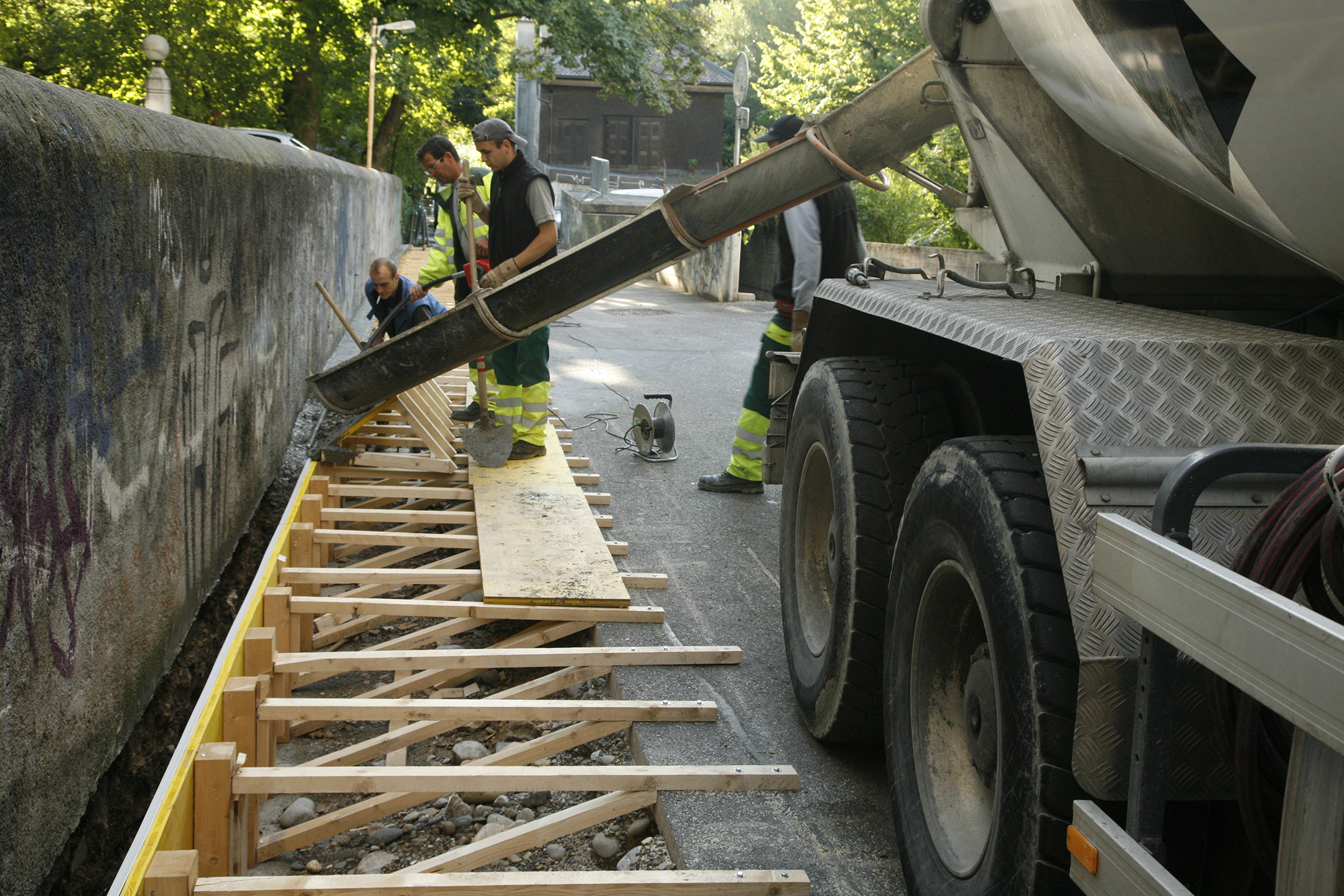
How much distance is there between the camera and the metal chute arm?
3.98m

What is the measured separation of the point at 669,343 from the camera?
13266mm

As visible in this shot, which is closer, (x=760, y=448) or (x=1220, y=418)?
(x=1220, y=418)

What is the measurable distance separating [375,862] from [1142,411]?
2312 mm

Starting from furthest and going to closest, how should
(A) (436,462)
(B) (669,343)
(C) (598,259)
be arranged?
(B) (669,343)
(A) (436,462)
(C) (598,259)

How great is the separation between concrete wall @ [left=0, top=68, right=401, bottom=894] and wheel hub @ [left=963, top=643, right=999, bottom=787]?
2.05 m

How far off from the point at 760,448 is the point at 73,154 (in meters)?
4.10

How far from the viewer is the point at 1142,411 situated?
1.91 meters

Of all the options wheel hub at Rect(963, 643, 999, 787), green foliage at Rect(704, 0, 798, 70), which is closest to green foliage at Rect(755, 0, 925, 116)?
wheel hub at Rect(963, 643, 999, 787)

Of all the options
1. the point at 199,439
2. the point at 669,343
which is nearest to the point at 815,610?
the point at 199,439

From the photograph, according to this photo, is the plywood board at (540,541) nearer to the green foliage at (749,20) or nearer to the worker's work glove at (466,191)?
the worker's work glove at (466,191)

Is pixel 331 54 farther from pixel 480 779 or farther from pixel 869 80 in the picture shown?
pixel 480 779

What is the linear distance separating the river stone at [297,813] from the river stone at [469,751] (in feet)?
1.60

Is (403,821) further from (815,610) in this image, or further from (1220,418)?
(1220,418)

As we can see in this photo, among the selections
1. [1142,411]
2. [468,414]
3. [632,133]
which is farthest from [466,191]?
[632,133]
